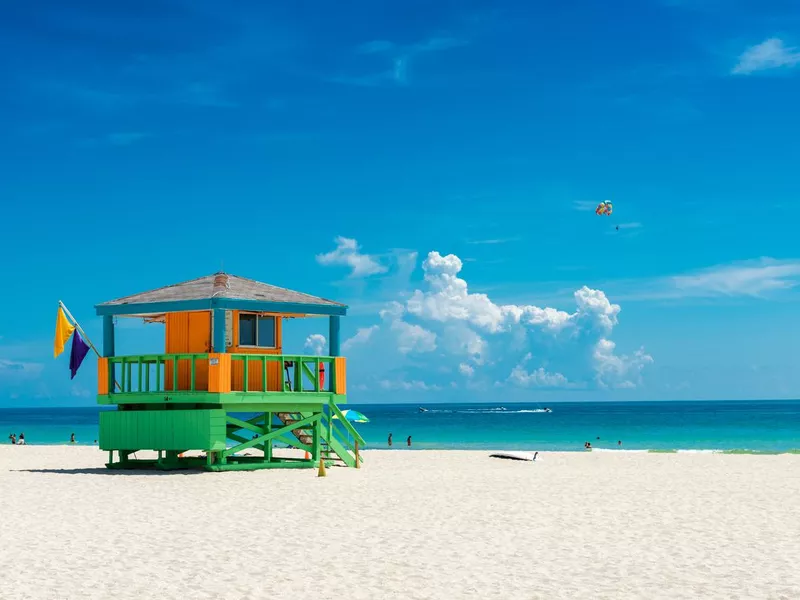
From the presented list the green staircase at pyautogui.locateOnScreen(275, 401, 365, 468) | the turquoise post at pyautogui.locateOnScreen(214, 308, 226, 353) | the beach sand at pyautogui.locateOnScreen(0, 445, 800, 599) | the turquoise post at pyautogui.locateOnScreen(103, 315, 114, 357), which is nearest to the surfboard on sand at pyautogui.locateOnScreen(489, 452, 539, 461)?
the green staircase at pyautogui.locateOnScreen(275, 401, 365, 468)

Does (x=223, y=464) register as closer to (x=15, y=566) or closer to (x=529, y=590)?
(x=15, y=566)

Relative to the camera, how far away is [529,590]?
9406 millimetres

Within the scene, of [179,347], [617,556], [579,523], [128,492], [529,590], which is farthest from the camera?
[179,347]

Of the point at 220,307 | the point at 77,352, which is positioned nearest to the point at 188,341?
the point at 220,307

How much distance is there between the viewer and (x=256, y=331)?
24422 mm

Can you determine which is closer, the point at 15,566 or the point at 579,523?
the point at 15,566

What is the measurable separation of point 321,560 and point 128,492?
8.57 metres

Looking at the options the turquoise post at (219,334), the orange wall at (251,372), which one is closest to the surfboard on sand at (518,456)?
the orange wall at (251,372)

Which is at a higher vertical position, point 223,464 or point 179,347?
point 179,347

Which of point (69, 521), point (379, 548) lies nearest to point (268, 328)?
point (69, 521)

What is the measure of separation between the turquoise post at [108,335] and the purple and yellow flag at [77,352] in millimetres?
1222

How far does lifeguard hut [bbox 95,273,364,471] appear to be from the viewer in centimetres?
2239

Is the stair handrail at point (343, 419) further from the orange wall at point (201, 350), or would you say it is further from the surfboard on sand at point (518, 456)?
the surfboard on sand at point (518, 456)

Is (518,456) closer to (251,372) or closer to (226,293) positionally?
(251,372)
